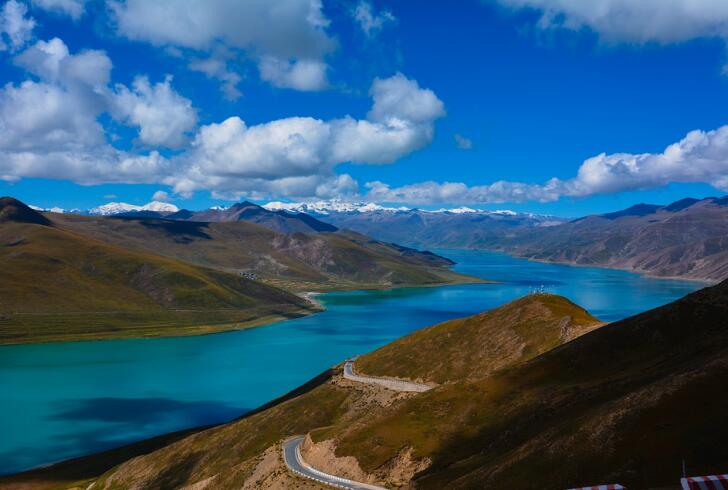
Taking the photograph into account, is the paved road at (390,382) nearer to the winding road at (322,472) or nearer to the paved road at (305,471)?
the winding road at (322,472)

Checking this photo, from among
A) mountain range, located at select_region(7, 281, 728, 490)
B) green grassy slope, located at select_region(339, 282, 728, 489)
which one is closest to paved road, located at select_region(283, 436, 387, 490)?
mountain range, located at select_region(7, 281, 728, 490)

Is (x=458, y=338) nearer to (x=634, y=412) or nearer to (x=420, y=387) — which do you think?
(x=420, y=387)

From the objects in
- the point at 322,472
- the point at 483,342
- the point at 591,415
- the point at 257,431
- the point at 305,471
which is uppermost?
the point at 591,415

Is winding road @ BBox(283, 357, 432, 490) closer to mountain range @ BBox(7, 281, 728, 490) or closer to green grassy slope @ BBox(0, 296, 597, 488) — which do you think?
mountain range @ BBox(7, 281, 728, 490)

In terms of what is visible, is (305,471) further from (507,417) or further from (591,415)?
(591,415)

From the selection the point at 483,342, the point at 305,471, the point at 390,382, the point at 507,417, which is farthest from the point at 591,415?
the point at 483,342

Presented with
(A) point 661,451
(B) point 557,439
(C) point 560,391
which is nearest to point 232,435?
(C) point 560,391

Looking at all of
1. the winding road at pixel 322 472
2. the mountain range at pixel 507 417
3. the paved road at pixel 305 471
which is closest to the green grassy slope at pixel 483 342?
the mountain range at pixel 507 417
